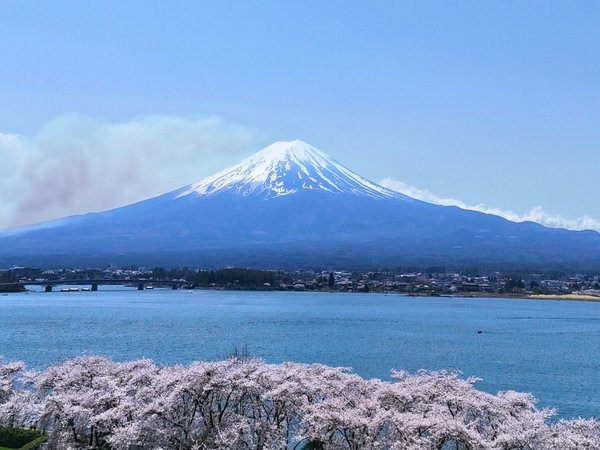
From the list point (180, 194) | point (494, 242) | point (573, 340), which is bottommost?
point (573, 340)

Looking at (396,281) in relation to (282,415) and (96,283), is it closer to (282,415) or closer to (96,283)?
(96,283)

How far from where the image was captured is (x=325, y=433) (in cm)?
1127

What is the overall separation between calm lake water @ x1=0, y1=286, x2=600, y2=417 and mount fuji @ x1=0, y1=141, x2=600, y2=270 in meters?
69.0

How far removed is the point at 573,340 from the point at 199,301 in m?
37.1

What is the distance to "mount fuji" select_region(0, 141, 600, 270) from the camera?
435ft

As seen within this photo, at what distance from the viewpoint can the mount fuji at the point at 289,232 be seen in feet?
435

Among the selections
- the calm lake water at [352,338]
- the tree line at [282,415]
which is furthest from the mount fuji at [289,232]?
the tree line at [282,415]

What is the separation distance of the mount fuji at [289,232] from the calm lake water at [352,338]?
Answer: 69023mm

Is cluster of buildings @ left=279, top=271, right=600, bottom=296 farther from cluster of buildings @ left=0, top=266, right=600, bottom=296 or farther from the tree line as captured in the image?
the tree line

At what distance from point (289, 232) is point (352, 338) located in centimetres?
13072

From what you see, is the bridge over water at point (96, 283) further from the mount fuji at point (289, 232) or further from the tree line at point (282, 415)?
the tree line at point (282, 415)

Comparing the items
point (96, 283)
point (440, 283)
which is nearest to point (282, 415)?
point (96, 283)

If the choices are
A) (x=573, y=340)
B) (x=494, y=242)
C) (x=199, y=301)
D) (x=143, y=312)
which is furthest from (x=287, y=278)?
(x=494, y=242)

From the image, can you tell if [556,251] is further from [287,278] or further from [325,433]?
[325,433]
